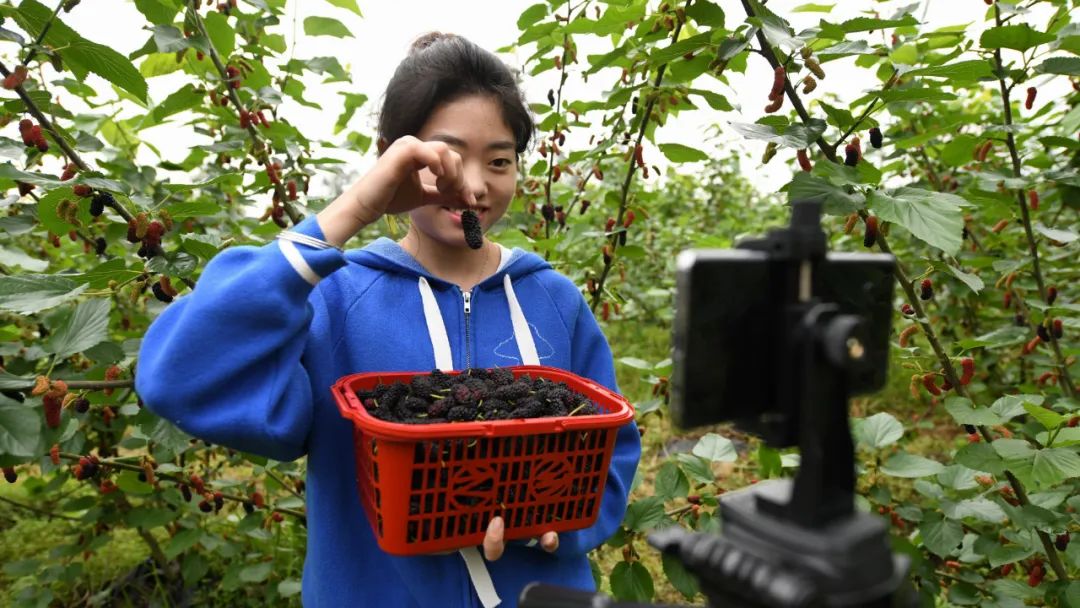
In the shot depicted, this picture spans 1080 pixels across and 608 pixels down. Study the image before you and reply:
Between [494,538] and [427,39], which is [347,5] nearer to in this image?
[427,39]

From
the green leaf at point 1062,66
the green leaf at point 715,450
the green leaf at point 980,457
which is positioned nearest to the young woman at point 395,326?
the green leaf at point 715,450

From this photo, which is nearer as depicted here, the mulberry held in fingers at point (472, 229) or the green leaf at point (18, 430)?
the green leaf at point (18, 430)

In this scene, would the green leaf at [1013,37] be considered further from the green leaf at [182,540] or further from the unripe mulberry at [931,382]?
the green leaf at [182,540]

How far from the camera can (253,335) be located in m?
0.86

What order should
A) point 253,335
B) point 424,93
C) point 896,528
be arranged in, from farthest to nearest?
point 896,528
point 424,93
point 253,335

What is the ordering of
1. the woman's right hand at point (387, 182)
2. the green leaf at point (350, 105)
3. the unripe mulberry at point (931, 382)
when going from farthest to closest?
1. the green leaf at point (350, 105)
2. the unripe mulberry at point (931, 382)
3. the woman's right hand at point (387, 182)

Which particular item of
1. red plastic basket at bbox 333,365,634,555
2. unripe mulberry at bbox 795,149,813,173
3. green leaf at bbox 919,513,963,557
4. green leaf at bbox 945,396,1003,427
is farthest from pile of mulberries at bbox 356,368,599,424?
green leaf at bbox 919,513,963,557

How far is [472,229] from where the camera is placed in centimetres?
105

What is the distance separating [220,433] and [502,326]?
19.9 inches

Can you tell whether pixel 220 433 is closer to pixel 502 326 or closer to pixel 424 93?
pixel 502 326

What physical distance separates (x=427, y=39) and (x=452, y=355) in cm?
64

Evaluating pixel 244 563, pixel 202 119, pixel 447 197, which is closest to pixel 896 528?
pixel 447 197

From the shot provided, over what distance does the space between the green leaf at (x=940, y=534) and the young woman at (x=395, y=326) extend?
2.24 ft

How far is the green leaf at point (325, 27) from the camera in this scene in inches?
66.5
